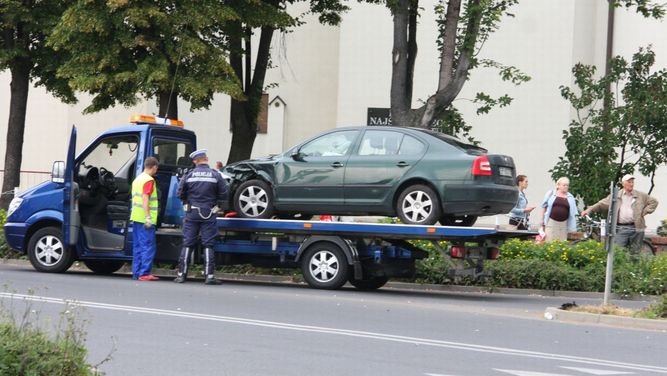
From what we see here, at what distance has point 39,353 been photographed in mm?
7691

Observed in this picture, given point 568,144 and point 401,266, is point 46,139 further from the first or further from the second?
point 401,266

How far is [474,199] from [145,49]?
956 centimetres

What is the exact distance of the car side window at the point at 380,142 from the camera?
56.7 feet

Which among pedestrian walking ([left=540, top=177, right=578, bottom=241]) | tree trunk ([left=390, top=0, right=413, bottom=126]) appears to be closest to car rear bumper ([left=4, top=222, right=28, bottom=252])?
tree trunk ([left=390, top=0, right=413, bottom=126])

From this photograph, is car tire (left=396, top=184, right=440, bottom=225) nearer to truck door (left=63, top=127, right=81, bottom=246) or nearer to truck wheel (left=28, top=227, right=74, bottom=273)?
truck door (left=63, top=127, right=81, bottom=246)

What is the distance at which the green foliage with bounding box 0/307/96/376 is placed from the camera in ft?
24.8

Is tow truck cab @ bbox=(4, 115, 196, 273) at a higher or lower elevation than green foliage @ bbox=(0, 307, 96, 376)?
higher

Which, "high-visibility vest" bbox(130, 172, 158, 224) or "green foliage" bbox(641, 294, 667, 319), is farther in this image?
"high-visibility vest" bbox(130, 172, 158, 224)

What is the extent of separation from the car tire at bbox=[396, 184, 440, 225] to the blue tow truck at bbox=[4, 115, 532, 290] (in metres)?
0.58

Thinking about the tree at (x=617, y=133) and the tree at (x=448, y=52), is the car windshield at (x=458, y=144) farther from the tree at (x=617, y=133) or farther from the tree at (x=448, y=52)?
the tree at (x=617, y=133)

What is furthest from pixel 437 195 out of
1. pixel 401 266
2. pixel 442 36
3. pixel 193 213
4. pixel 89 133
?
pixel 89 133

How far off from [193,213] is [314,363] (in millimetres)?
7929

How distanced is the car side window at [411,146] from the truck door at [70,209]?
500 centimetres

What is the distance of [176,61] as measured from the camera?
23.7 m
